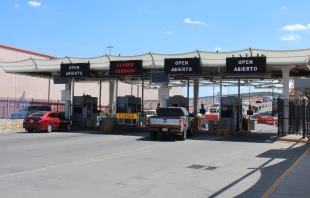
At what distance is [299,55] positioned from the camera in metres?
22.9

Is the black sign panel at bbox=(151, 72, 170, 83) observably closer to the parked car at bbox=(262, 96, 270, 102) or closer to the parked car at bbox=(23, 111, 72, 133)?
the parked car at bbox=(23, 111, 72, 133)

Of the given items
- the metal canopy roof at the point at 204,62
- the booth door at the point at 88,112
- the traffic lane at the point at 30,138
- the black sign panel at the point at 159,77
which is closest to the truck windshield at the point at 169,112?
the traffic lane at the point at 30,138

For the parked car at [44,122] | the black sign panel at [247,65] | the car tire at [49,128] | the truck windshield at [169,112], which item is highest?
the black sign panel at [247,65]

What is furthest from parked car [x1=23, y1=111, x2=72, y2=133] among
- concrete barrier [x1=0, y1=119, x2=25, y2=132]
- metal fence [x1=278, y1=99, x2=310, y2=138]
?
metal fence [x1=278, y1=99, x2=310, y2=138]

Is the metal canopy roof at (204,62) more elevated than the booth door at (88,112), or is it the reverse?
the metal canopy roof at (204,62)

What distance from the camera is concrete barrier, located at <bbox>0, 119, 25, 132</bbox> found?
2877 centimetres

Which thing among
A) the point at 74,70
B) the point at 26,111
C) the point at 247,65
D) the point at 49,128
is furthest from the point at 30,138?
the point at 247,65

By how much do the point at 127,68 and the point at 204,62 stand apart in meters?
5.69

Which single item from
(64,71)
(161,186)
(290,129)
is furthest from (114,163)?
(64,71)

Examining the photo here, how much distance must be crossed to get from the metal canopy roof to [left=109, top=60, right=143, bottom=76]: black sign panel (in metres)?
0.36

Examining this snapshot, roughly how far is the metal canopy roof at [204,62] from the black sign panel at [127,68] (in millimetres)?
360

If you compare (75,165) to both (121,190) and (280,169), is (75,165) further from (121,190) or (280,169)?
(280,169)

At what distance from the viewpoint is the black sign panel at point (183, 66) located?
1014 inches

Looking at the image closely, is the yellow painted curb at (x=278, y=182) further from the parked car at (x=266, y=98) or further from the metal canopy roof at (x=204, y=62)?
the parked car at (x=266, y=98)
